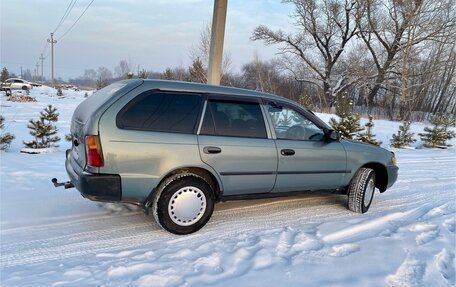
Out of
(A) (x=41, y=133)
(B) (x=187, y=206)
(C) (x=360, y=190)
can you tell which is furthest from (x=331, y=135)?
(A) (x=41, y=133)

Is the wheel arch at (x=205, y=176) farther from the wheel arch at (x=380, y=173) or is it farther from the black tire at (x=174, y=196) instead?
the wheel arch at (x=380, y=173)

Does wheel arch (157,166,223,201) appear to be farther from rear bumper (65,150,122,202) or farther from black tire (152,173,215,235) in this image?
rear bumper (65,150,122,202)

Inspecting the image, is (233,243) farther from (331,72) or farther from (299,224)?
(331,72)

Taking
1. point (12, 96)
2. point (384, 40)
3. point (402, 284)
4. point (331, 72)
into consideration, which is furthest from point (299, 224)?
point (331, 72)

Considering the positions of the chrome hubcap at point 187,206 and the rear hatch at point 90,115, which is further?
the chrome hubcap at point 187,206

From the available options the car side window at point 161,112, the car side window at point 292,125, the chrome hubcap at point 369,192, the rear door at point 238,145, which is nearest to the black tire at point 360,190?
the chrome hubcap at point 369,192

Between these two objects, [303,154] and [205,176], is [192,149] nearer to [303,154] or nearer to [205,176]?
[205,176]

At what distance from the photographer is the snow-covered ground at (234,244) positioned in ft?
9.81

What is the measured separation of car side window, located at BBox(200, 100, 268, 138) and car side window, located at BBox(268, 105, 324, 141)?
226 millimetres

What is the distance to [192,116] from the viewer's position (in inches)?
154

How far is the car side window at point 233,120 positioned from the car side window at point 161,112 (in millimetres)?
168

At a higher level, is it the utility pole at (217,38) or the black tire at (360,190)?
the utility pole at (217,38)

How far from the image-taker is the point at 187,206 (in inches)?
152

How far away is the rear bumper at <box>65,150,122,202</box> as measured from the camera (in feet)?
11.4
